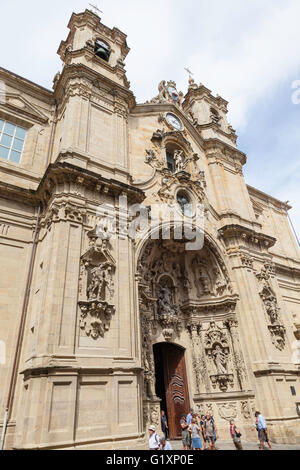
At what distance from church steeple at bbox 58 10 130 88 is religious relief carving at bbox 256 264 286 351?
13.1 meters

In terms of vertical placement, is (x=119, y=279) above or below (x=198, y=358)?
above

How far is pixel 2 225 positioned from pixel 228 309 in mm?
10897

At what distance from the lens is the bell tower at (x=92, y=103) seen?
40.8ft

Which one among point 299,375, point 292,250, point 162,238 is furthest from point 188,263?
point 292,250

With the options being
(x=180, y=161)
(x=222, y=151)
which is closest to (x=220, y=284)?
(x=180, y=161)

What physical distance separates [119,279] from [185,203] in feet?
23.6

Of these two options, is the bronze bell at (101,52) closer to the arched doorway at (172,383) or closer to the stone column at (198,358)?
the stone column at (198,358)

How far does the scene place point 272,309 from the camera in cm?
1474

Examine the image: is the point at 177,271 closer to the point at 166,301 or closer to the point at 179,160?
the point at 166,301


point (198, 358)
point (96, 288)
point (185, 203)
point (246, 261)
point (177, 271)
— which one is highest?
point (185, 203)

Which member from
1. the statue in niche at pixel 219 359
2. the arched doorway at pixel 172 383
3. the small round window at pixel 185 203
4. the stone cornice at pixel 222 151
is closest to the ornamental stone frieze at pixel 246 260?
the small round window at pixel 185 203

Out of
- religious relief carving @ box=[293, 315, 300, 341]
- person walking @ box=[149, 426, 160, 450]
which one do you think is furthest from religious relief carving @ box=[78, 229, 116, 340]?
religious relief carving @ box=[293, 315, 300, 341]

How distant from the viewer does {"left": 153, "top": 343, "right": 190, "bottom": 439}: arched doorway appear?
12.6m

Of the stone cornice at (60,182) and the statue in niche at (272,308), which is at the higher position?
the stone cornice at (60,182)
